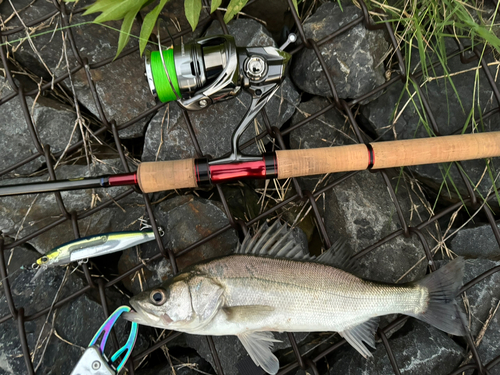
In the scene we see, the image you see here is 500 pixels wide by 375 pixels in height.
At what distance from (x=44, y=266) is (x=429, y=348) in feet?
9.18

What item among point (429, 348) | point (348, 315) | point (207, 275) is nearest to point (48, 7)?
point (207, 275)

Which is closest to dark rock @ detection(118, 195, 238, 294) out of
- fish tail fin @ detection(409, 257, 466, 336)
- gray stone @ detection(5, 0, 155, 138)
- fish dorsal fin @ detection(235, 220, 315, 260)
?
fish dorsal fin @ detection(235, 220, 315, 260)

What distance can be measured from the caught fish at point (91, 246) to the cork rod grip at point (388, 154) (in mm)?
1126

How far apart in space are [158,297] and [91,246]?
0.71 metres

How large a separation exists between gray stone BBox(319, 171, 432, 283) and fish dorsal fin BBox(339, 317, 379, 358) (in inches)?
15.5

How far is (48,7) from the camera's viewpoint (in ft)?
9.09

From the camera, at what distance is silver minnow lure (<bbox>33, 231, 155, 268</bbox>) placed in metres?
2.49

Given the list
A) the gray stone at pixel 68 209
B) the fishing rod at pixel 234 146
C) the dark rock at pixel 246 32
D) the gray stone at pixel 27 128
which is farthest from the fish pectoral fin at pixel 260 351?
the dark rock at pixel 246 32

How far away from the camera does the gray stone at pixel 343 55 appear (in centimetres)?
268

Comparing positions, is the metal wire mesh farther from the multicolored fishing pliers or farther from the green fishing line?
the green fishing line

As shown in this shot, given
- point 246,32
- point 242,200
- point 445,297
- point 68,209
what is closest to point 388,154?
point 445,297

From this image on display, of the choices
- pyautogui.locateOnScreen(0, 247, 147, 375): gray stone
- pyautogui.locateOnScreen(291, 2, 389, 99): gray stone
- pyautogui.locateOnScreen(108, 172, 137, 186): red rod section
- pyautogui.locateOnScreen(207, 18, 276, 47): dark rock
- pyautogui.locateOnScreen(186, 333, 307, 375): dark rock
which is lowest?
pyautogui.locateOnScreen(186, 333, 307, 375): dark rock

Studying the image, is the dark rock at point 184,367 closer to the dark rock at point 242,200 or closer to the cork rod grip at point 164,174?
the dark rock at point 242,200

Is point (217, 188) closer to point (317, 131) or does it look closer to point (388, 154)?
point (317, 131)
